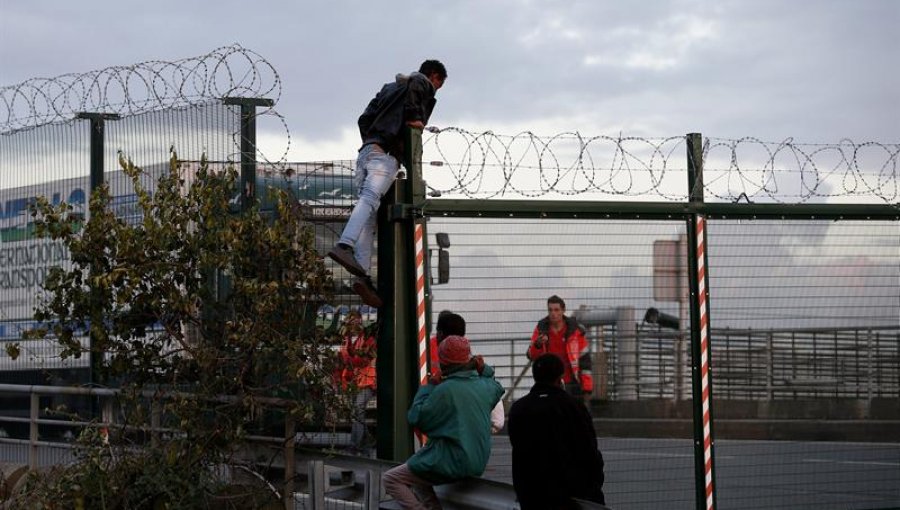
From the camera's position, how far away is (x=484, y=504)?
8938mm

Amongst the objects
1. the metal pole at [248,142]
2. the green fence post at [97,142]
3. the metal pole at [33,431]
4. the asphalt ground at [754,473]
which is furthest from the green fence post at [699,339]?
the metal pole at [33,431]

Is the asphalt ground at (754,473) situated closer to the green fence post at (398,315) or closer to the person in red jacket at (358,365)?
the green fence post at (398,315)

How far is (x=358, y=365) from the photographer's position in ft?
35.0

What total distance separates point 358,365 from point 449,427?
1.88 m

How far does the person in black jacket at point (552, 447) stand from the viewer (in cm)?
830

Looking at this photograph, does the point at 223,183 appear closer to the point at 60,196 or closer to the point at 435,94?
the point at 435,94

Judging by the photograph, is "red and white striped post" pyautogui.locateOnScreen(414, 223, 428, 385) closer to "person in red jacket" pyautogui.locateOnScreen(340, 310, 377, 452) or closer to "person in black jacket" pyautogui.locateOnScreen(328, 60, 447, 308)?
"person in black jacket" pyautogui.locateOnScreen(328, 60, 447, 308)

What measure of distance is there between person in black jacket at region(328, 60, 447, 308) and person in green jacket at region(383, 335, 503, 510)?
1266 millimetres

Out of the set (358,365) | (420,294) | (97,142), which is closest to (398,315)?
(420,294)

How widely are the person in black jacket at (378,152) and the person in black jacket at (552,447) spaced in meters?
2.01

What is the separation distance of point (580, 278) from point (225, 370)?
2657mm

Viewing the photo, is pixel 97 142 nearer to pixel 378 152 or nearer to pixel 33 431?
pixel 33 431

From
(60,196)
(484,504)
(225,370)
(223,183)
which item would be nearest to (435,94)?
(223,183)

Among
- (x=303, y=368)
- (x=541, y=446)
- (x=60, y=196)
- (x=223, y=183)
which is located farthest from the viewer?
(x=60, y=196)
